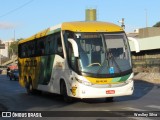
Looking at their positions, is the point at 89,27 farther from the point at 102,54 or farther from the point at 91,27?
the point at 102,54

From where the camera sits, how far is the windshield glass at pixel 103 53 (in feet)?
53.0

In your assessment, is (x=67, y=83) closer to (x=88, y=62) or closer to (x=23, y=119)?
(x=88, y=62)

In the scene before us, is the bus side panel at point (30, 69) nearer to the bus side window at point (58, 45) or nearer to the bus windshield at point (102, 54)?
the bus side window at point (58, 45)

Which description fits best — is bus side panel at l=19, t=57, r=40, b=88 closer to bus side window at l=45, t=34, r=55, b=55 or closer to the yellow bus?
bus side window at l=45, t=34, r=55, b=55

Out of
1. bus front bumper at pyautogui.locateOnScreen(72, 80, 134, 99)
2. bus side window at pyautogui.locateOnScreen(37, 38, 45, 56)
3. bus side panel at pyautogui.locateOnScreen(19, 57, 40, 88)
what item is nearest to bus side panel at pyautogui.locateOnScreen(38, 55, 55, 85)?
bus side window at pyautogui.locateOnScreen(37, 38, 45, 56)

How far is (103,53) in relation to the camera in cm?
1641

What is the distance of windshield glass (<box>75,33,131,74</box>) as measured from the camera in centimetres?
1614

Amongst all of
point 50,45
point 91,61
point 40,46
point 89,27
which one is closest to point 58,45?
point 50,45

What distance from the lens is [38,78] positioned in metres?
22.0

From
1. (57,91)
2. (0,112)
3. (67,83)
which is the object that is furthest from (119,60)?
(0,112)

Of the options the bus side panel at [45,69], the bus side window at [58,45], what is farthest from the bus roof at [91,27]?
the bus side panel at [45,69]

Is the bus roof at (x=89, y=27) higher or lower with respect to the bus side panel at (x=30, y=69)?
higher

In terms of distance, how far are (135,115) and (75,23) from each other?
580cm

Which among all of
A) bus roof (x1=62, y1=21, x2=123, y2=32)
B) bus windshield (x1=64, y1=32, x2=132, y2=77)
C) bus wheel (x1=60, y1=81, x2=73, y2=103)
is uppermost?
bus roof (x1=62, y1=21, x2=123, y2=32)
